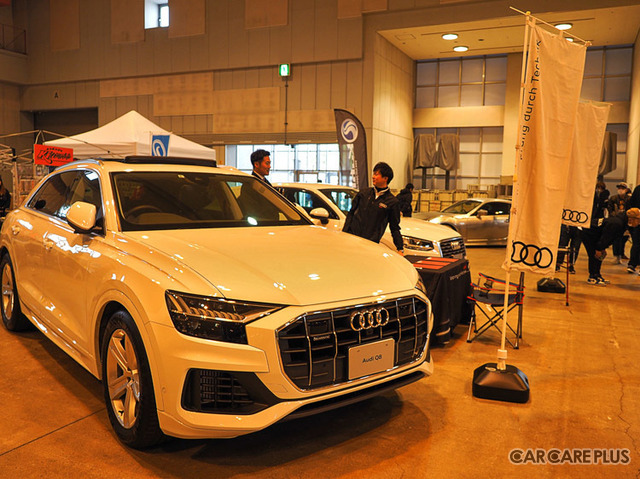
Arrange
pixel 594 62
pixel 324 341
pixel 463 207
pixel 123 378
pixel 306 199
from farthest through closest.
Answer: pixel 594 62 < pixel 463 207 < pixel 306 199 < pixel 123 378 < pixel 324 341

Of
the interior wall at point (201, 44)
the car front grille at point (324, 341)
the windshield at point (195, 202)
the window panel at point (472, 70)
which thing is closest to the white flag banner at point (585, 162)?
the windshield at point (195, 202)

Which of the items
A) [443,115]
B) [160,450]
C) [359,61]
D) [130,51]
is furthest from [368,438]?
[130,51]

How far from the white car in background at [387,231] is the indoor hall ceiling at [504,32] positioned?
41.7ft

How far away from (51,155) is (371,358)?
1101 cm

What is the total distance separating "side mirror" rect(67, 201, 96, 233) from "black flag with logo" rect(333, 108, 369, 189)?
10534mm

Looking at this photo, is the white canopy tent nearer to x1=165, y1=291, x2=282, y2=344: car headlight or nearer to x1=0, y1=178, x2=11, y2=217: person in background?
x1=0, y1=178, x2=11, y2=217: person in background

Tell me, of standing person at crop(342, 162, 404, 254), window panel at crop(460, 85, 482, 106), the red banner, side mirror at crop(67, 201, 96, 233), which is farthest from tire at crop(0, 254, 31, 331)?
window panel at crop(460, 85, 482, 106)

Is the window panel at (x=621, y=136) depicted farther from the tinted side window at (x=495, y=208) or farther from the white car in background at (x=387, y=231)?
the white car in background at (x=387, y=231)

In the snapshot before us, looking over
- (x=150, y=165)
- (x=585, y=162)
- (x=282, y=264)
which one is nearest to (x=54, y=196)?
(x=150, y=165)

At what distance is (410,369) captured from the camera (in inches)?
131

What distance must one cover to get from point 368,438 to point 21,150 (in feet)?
100

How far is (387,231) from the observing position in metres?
8.02

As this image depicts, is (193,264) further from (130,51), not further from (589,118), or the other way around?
(130,51)

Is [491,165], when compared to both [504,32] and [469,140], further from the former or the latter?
[504,32]
